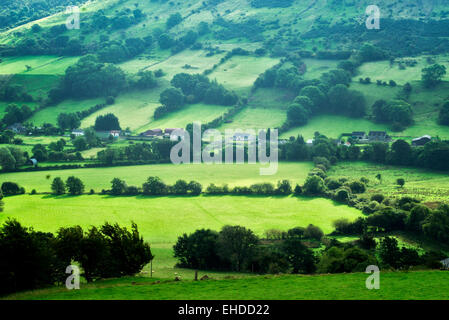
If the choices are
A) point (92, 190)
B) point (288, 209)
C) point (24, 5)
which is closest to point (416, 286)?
point (288, 209)

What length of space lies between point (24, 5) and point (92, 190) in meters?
146

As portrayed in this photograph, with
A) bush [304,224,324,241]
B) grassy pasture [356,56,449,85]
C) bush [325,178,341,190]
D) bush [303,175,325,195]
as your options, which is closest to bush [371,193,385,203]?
bush [325,178,341,190]

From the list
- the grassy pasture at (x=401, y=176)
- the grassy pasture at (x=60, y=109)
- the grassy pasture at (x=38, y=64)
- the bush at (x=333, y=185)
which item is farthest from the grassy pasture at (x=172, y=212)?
the grassy pasture at (x=38, y=64)

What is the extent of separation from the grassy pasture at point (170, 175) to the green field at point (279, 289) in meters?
41.6

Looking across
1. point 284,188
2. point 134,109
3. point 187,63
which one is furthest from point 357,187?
point 187,63

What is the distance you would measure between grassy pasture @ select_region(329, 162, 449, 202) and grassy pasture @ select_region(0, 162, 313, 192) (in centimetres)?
663

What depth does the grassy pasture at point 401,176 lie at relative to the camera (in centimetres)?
7012

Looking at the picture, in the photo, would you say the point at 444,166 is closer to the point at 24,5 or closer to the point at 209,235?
the point at 209,235

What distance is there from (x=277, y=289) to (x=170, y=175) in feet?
168

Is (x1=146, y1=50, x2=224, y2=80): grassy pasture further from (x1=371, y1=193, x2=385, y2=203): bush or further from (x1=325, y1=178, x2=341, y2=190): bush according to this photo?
(x1=371, y1=193, x2=385, y2=203): bush

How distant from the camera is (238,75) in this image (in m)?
135

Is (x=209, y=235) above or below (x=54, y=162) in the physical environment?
below

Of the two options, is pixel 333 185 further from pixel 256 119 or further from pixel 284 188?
pixel 256 119

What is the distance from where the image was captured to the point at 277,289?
1294 inches
